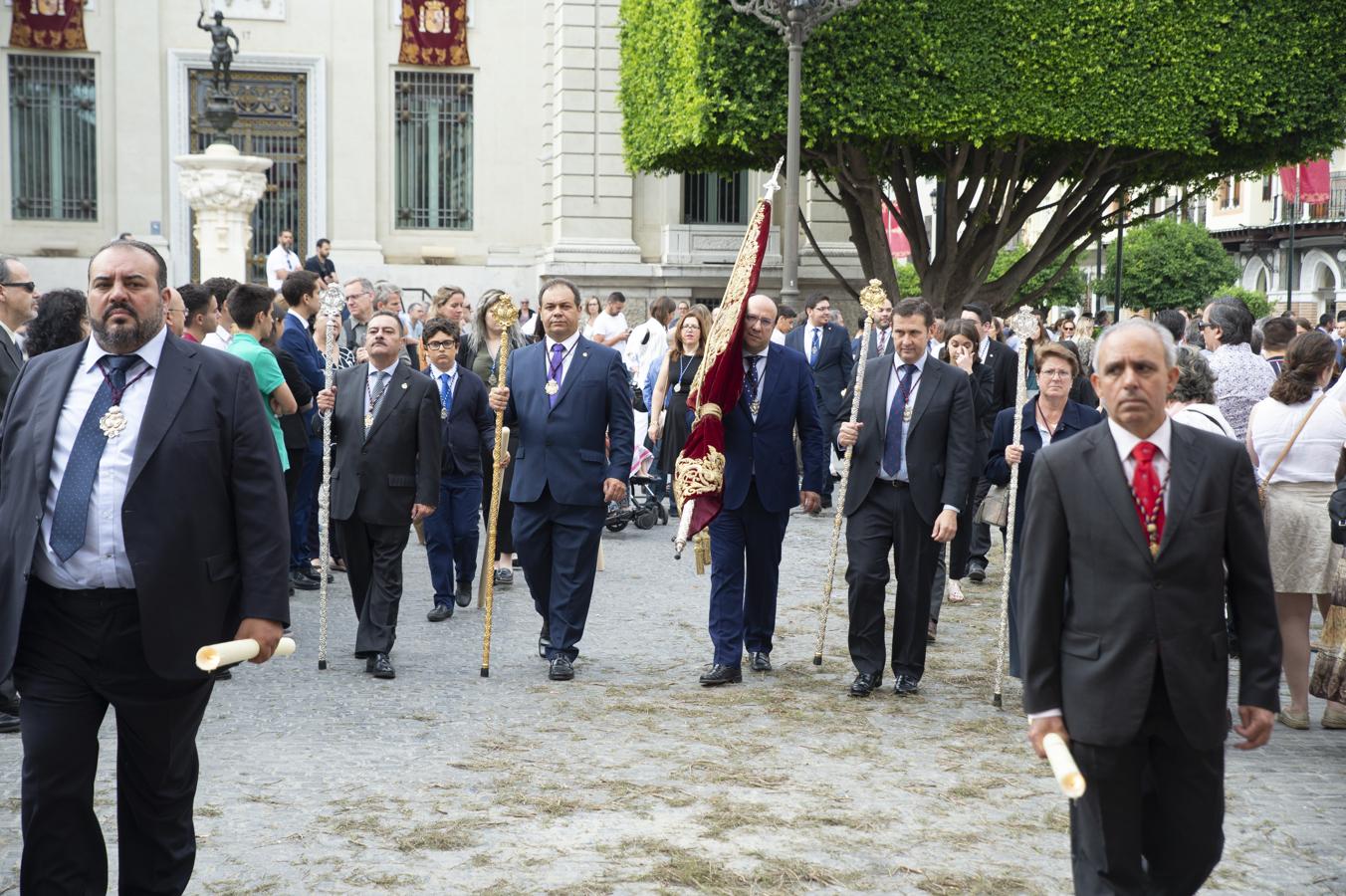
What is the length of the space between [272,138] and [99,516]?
89.8 feet

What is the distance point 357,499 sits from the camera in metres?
8.68

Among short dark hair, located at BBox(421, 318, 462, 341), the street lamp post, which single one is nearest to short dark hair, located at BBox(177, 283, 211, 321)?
short dark hair, located at BBox(421, 318, 462, 341)

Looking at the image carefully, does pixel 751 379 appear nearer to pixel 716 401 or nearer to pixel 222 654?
pixel 716 401

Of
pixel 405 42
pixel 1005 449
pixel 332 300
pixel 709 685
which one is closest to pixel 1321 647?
pixel 1005 449

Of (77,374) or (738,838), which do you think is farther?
(738,838)

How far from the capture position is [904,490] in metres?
8.20

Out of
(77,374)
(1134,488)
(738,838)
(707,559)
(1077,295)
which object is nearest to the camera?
(1134,488)

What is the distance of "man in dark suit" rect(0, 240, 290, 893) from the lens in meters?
4.32

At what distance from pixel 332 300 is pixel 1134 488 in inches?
227

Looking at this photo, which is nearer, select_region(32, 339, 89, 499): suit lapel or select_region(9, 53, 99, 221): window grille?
select_region(32, 339, 89, 499): suit lapel

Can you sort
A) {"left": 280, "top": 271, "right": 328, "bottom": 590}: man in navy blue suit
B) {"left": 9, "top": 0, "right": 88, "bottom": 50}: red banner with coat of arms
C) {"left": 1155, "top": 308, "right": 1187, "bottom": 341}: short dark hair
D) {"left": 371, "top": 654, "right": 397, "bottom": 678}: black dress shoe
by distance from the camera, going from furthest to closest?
1. {"left": 9, "top": 0, "right": 88, "bottom": 50}: red banner with coat of arms
2. {"left": 1155, "top": 308, "right": 1187, "bottom": 341}: short dark hair
3. {"left": 280, "top": 271, "right": 328, "bottom": 590}: man in navy blue suit
4. {"left": 371, "top": 654, "right": 397, "bottom": 678}: black dress shoe

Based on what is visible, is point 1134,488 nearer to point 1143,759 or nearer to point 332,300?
point 1143,759

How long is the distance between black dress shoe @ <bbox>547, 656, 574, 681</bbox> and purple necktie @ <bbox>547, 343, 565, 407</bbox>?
143 cm

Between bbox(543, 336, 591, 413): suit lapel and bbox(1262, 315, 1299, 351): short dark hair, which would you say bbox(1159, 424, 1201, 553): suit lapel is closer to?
bbox(543, 336, 591, 413): suit lapel
